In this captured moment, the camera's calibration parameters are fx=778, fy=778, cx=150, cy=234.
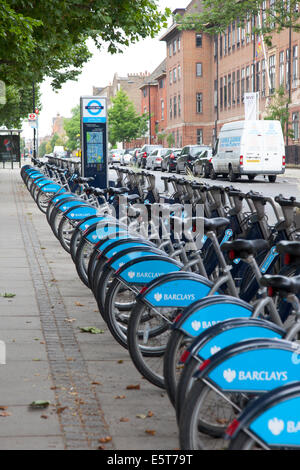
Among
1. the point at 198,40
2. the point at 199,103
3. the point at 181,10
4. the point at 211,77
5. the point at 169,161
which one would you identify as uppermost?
the point at 181,10

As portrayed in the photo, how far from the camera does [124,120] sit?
91.1 m

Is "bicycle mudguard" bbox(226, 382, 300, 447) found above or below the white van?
below

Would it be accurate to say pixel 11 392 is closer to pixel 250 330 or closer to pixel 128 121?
pixel 250 330

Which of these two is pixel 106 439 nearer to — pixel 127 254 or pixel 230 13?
pixel 127 254

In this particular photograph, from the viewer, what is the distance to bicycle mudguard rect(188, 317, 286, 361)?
331 cm

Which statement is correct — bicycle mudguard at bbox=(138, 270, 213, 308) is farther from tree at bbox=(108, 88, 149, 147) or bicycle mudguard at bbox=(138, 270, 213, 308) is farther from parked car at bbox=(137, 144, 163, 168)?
tree at bbox=(108, 88, 149, 147)

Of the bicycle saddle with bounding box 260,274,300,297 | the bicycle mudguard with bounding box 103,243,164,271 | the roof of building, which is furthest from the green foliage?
the bicycle saddle with bounding box 260,274,300,297

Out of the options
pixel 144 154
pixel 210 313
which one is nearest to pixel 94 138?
pixel 210 313

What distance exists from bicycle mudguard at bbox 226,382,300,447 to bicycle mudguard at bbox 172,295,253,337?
46.6 inches

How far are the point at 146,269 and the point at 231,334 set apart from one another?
1.97m

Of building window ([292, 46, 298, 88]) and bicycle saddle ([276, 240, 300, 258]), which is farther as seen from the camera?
building window ([292, 46, 298, 88])

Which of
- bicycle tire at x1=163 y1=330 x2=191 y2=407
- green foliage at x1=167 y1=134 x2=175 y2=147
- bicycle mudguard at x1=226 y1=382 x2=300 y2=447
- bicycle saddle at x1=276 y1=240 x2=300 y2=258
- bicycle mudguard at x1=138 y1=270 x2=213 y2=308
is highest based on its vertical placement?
green foliage at x1=167 y1=134 x2=175 y2=147

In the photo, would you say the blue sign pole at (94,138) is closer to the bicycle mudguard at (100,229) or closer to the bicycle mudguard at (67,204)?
the bicycle mudguard at (67,204)

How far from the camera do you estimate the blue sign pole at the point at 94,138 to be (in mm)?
17906
